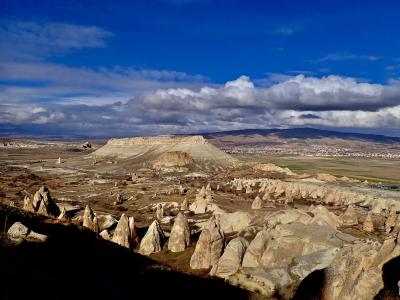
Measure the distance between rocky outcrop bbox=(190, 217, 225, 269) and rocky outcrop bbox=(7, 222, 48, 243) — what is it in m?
23.8

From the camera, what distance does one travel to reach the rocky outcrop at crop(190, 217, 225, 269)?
164ft

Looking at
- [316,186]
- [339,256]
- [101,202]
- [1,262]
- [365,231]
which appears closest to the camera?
[1,262]

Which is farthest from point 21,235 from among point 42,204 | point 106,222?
point 106,222

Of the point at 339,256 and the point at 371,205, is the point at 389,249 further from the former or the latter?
the point at 371,205

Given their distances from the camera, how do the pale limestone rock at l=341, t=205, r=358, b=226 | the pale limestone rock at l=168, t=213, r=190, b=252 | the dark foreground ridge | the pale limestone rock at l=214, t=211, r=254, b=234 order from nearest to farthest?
the dark foreground ridge → the pale limestone rock at l=168, t=213, r=190, b=252 → the pale limestone rock at l=214, t=211, r=254, b=234 → the pale limestone rock at l=341, t=205, r=358, b=226

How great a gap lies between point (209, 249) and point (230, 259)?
4707mm

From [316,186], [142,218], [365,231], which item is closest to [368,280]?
[365,231]

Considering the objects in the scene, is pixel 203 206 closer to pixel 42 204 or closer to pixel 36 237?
pixel 42 204

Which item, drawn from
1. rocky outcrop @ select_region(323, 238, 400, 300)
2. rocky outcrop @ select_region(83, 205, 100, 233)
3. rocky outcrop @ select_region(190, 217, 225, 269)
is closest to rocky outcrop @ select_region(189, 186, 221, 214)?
rocky outcrop @ select_region(83, 205, 100, 233)

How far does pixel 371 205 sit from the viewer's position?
119m

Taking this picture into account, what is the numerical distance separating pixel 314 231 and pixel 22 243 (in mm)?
30496

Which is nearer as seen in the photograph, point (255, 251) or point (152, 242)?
point (255, 251)

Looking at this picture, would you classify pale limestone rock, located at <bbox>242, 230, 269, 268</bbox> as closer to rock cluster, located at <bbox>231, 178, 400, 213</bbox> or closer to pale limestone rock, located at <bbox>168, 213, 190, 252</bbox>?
pale limestone rock, located at <bbox>168, 213, 190, 252</bbox>

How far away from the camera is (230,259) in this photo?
4581 centimetres
